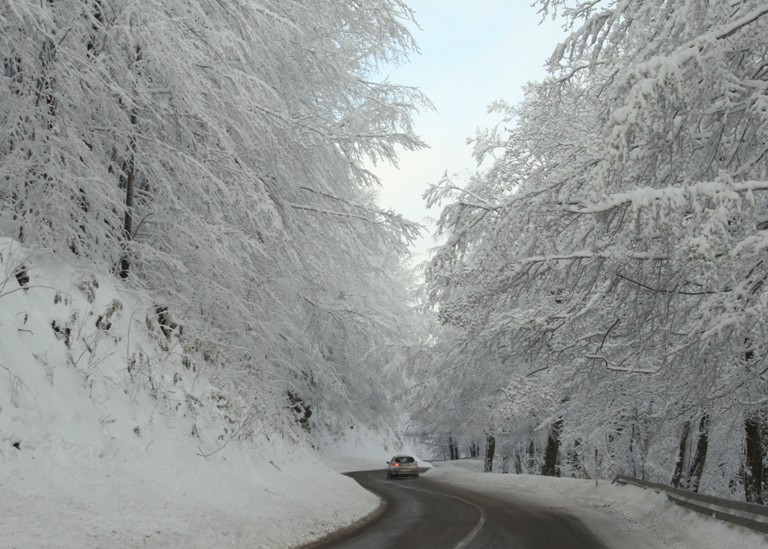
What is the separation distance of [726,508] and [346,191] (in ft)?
30.6

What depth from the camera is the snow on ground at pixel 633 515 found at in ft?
32.3

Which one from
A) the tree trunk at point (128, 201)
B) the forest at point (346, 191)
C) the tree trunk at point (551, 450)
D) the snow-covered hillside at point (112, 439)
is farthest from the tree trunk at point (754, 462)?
the tree trunk at point (128, 201)

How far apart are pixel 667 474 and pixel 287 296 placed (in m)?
24.3

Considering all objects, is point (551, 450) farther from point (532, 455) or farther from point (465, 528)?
point (465, 528)

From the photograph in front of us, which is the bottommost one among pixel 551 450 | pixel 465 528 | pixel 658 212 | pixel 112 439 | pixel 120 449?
pixel 465 528

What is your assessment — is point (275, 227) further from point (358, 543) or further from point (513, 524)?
point (513, 524)

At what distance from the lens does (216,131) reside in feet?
30.0

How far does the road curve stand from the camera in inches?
368

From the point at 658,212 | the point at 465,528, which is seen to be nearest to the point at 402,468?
the point at 465,528

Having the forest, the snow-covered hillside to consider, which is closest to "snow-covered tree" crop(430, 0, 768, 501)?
the forest

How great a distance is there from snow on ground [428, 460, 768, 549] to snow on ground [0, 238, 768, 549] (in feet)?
0.25

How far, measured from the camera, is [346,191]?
14469 mm

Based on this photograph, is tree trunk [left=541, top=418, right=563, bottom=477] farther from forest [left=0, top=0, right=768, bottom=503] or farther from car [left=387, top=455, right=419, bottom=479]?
forest [left=0, top=0, right=768, bottom=503]

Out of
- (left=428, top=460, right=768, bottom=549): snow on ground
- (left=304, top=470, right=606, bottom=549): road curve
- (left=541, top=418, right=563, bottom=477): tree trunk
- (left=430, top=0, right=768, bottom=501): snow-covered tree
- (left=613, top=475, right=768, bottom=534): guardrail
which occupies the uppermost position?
(left=430, top=0, right=768, bottom=501): snow-covered tree
